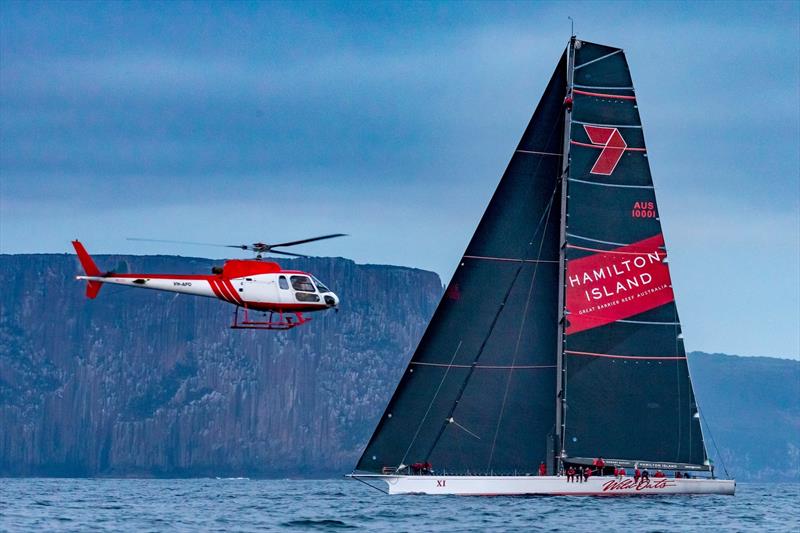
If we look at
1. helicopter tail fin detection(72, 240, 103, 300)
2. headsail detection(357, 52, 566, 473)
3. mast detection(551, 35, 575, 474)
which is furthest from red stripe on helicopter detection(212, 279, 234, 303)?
mast detection(551, 35, 575, 474)

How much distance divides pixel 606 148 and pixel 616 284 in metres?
4.48

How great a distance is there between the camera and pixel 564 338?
47188 millimetres

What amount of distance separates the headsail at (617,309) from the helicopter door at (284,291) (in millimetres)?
10626

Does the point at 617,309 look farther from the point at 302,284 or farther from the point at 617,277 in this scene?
the point at 302,284

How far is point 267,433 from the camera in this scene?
190m

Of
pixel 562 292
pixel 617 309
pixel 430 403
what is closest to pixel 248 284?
pixel 430 403

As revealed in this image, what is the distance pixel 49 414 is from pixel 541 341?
495 feet

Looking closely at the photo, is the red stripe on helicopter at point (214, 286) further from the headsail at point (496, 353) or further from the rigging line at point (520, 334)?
the rigging line at point (520, 334)

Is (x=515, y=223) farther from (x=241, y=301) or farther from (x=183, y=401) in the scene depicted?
(x=183, y=401)

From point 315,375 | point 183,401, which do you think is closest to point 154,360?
point 183,401

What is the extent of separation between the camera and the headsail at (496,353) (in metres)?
46.6

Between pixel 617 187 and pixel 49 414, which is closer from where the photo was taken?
pixel 617 187

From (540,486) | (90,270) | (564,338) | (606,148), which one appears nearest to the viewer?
(540,486)

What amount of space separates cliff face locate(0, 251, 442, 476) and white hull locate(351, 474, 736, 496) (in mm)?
138649
